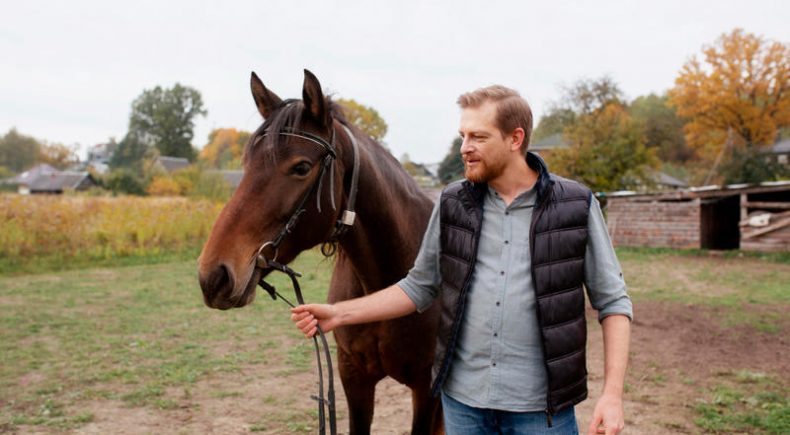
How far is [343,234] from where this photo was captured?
7.86 ft

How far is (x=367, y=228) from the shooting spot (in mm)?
2541

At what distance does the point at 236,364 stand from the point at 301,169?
4.67 metres

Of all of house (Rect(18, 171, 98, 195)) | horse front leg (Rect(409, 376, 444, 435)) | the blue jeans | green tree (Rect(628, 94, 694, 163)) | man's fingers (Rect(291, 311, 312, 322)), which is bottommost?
horse front leg (Rect(409, 376, 444, 435))

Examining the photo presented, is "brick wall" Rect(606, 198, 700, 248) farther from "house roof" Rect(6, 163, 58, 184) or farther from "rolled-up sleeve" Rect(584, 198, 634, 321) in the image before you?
"house roof" Rect(6, 163, 58, 184)

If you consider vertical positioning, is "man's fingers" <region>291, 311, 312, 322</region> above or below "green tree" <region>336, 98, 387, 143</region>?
below

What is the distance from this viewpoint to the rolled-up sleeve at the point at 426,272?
2.07 meters

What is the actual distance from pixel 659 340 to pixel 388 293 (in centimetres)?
616

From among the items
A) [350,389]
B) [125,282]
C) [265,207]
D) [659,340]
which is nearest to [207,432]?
[350,389]

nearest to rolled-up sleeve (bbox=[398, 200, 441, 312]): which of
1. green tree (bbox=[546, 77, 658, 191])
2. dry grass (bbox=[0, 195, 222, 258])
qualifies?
dry grass (bbox=[0, 195, 222, 258])

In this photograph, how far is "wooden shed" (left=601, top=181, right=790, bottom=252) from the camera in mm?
15727

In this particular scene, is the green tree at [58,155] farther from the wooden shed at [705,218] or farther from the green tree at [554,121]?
the wooden shed at [705,218]

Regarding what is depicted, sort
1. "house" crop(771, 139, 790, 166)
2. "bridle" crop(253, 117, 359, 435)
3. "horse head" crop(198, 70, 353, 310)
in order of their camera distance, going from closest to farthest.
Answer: "horse head" crop(198, 70, 353, 310)
"bridle" crop(253, 117, 359, 435)
"house" crop(771, 139, 790, 166)

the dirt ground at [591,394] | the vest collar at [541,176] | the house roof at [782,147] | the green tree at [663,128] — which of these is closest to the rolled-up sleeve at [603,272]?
the vest collar at [541,176]

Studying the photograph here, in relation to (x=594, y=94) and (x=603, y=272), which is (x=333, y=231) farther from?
(x=594, y=94)
